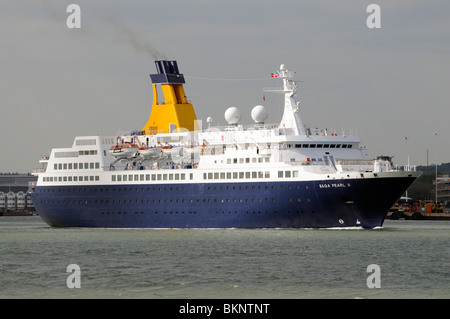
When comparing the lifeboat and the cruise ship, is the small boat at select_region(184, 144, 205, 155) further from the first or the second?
the lifeboat

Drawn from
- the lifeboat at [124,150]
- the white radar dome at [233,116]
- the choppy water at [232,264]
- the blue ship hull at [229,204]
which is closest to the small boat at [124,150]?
the lifeboat at [124,150]

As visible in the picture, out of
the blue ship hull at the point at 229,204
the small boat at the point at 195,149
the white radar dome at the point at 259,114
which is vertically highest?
the white radar dome at the point at 259,114

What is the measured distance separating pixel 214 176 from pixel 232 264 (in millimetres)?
27463

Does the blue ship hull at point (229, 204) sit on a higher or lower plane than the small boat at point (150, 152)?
lower

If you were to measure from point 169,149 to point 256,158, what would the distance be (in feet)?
31.9

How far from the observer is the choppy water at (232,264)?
39750 millimetres

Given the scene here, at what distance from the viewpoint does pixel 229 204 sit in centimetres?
7406

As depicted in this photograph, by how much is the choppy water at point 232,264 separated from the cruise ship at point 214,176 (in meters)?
2.21

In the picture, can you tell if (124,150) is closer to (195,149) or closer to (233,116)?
(195,149)

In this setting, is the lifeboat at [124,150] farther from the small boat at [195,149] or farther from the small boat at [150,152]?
the small boat at [195,149]

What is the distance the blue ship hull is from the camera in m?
69.5
